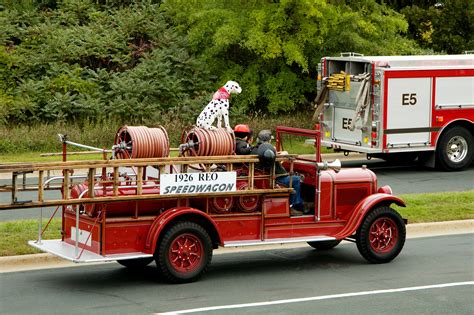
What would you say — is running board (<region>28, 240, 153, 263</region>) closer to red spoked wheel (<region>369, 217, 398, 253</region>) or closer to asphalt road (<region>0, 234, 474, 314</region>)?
asphalt road (<region>0, 234, 474, 314</region>)

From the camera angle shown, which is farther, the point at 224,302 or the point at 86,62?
the point at 86,62

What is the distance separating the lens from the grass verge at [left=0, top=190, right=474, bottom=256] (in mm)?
13151

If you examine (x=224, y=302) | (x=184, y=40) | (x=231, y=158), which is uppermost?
(x=184, y=40)

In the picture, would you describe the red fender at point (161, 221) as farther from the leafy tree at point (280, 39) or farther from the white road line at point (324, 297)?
the leafy tree at point (280, 39)

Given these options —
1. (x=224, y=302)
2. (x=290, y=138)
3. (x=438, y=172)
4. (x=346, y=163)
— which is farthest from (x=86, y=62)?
(x=224, y=302)

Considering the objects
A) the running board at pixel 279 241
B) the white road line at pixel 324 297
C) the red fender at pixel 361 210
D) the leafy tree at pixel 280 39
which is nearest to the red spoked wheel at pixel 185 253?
the running board at pixel 279 241

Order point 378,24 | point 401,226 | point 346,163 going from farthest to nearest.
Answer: point 378,24, point 346,163, point 401,226

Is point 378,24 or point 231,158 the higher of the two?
point 378,24

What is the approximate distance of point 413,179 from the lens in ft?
71.0

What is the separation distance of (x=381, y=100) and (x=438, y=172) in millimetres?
2310

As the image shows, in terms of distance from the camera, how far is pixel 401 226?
13.1m

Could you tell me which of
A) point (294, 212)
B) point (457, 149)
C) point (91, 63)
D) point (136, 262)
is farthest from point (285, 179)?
point (91, 63)

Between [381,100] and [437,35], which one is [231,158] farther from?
[437,35]

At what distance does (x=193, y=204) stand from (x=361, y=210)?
2.16m
